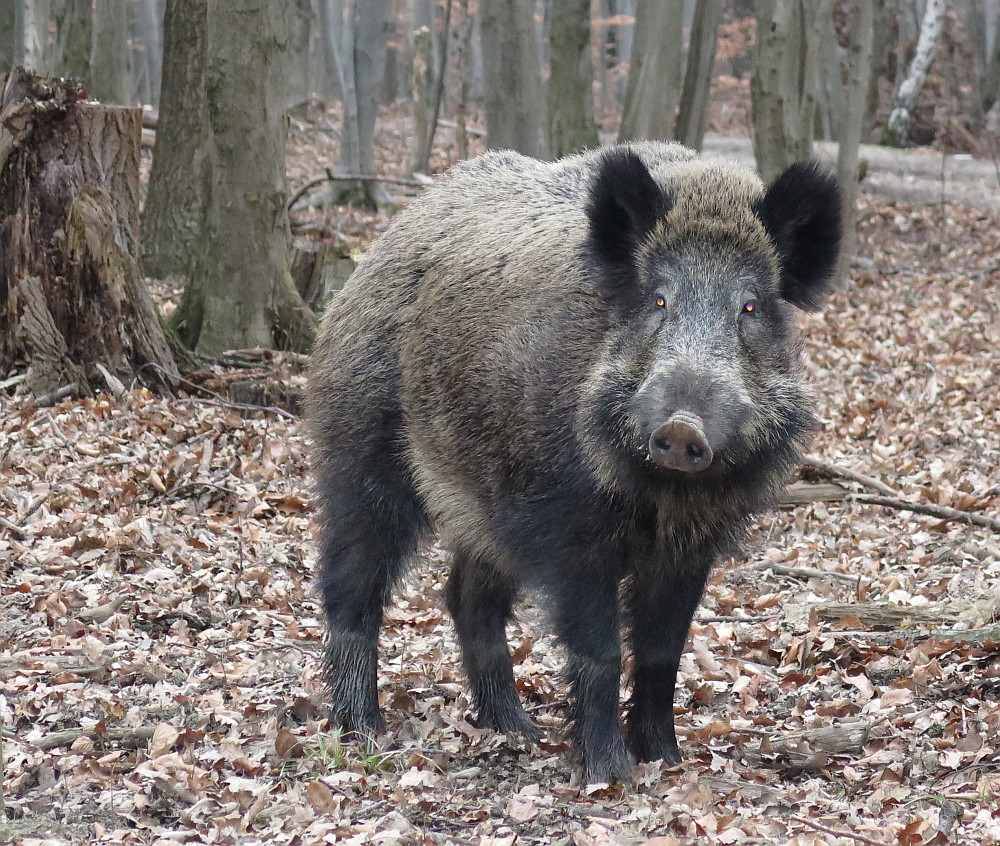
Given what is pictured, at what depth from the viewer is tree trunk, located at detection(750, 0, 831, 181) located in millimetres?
14672

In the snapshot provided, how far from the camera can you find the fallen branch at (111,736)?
4484 mm

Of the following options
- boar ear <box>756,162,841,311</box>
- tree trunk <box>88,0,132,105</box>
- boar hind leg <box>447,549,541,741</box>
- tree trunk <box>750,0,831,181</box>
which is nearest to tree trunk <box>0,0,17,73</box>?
tree trunk <box>88,0,132,105</box>

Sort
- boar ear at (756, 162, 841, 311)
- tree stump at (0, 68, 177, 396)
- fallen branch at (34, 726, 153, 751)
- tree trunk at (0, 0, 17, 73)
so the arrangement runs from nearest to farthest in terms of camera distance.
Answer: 1. boar ear at (756, 162, 841, 311)
2. fallen branch at (34, 726, 153, 751)
3. tree stump at (0, 68, 177, 396)
4. tree trunk at (0, 0, 17, 73)

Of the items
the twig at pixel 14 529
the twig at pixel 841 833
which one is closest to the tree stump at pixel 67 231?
the twig at pixel 14 529

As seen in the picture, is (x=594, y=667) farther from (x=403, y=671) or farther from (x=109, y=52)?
(x=109, y=52)

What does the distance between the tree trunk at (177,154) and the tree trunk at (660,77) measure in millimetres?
5256

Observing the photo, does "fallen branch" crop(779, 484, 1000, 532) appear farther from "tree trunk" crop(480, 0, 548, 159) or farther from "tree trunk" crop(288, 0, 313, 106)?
"tree trunk" crop(288, 0, 313, 106)

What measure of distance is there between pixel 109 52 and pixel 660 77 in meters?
8.85

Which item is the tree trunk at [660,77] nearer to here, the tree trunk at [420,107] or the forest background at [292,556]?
the forest background at [292,556]

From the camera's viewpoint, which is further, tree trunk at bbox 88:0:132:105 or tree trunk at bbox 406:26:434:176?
tree trunk at bbox 406:26:434:176

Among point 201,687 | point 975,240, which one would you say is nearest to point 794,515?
point 201,687

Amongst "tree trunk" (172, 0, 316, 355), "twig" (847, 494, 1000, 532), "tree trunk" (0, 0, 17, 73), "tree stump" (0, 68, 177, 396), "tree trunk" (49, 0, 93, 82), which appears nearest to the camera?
"twig" (847, 494, 1000, 532)

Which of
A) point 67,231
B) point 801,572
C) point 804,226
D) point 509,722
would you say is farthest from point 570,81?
point 509,722

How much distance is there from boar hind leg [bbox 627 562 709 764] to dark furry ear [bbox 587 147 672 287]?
1178mm
